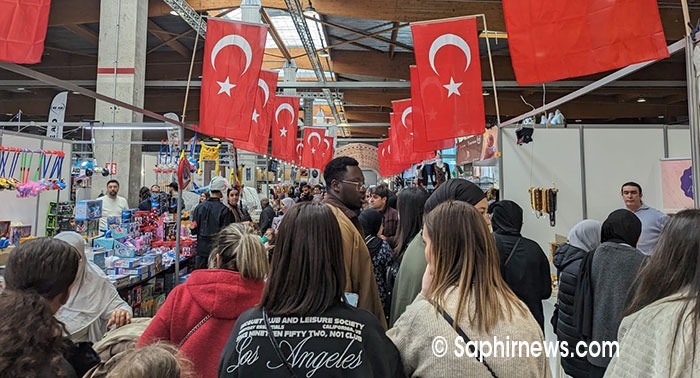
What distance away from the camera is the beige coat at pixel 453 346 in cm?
118

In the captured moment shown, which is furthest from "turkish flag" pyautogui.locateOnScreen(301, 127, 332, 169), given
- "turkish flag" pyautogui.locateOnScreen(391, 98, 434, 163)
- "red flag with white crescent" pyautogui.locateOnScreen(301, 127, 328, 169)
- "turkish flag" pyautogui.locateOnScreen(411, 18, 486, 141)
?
"turkish flag" pyautogui.locateOnScreen(411, 18, 486, 141)

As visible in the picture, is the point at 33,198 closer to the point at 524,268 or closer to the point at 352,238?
the point at 352,238

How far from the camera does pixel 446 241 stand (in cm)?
138

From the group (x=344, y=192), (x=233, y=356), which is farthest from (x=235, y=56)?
(x=233, y=356)

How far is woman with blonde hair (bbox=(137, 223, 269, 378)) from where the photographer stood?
5.48 feet

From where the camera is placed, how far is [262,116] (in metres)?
6.36

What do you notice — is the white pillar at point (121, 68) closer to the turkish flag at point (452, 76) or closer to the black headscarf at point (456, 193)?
the turkish flag at point (452, 76)

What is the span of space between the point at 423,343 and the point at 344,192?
4.43 feet

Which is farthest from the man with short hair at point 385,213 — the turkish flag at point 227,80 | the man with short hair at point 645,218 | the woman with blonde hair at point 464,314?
the woman with blonde hair at point 464,314

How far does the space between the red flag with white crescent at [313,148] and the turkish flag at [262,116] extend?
531 centimetres

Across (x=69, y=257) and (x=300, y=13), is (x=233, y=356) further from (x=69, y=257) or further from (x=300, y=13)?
(x=300, y=13)

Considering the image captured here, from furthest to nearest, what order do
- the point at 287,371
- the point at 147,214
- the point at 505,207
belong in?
the point at 147,214 < the point at 505,207 < the point at 287,371

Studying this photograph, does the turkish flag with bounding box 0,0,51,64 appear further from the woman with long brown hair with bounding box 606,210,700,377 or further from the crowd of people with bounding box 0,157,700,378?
the woman with long brown hair with bounding box 606,210,700,377

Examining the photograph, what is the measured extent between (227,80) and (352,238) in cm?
293
